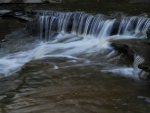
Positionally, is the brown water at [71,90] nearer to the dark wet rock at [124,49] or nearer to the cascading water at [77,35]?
the dark wet rock at [124,49]

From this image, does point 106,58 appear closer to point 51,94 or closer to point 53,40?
point 51,94

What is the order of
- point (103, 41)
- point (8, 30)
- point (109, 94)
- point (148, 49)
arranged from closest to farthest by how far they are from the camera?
point (109, 94) → point (148, 49) → point (103, 41) → point (8, 30)

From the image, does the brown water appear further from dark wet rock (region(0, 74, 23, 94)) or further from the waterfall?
the waterfall

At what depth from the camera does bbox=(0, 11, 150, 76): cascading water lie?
9.30 m

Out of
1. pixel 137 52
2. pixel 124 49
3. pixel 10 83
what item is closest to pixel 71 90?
pixel 10 83

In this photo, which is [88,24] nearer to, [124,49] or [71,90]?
[124,49]

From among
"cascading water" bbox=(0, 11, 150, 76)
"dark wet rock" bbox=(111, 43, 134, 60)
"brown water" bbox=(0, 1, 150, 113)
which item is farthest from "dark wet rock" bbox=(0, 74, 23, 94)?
"dark wet rock" bbox=(111, 43, 134, 60)

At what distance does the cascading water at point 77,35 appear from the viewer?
30.5ft

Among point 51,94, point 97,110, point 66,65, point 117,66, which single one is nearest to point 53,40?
point 66,65

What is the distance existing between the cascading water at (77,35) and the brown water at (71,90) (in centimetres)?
60

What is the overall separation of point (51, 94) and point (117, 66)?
8.03ft

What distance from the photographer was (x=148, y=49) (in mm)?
7891

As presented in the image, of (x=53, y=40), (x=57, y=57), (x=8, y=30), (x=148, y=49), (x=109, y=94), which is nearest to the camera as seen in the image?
(x=109, y=94)

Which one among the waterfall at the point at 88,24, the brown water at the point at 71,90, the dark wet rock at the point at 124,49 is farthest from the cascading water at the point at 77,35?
the brown water at the point at 71,90
